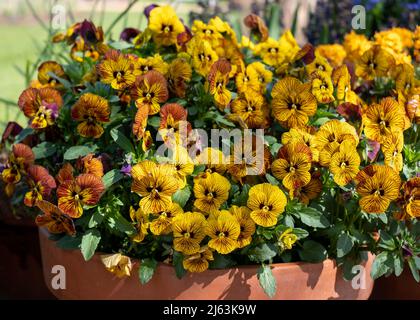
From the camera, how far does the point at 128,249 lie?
1697 millimetres

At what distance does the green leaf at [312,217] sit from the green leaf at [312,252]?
0.08m

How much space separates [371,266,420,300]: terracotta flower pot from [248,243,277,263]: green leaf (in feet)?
1.54

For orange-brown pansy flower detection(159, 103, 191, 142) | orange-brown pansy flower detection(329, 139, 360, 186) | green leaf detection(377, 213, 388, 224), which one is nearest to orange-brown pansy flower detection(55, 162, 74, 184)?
orange-brown pansy flower detection(159, 103, 191, 142)

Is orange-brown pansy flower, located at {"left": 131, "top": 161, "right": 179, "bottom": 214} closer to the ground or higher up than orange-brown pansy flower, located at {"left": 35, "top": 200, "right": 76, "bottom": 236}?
higher up

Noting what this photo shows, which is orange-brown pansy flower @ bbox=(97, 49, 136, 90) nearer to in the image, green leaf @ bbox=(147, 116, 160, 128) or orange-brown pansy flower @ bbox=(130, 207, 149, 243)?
green leaf @ bbox=(147, 116, 160, 128)

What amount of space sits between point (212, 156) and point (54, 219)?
0.36 m

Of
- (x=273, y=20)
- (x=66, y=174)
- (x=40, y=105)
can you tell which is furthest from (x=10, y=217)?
(x=273, y=20)

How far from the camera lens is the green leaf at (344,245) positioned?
161 centimetres

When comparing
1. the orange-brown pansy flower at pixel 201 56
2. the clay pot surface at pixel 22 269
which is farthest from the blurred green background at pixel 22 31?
the orange-brown pansy flower at pixel 201 56

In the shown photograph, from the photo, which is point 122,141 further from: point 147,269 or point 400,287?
point 400,287

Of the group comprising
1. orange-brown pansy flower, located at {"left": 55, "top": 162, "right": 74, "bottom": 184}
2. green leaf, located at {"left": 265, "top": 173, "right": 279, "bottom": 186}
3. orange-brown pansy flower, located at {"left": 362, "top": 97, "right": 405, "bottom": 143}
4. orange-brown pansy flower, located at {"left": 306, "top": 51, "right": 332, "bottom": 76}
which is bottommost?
green leaf, located at {"left": 265, "top": 173, "right": 279, "bottom": 186}

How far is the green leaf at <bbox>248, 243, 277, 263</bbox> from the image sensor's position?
5.24ft

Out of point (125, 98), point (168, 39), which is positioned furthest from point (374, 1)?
point (125, 98)

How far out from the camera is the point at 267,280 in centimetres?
157
